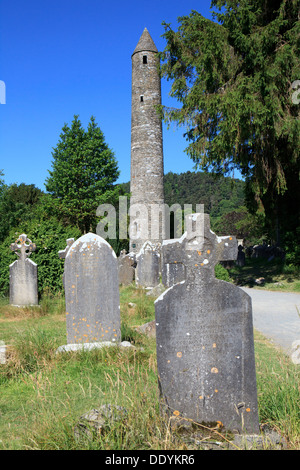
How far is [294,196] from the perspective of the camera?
52.5ft

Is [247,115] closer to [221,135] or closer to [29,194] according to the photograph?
[221,135]

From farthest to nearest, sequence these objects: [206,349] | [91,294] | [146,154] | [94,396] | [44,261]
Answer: [146,154] → [44,261] → [91,294] → [94,396] → [206,349]

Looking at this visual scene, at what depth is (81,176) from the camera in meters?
28.0

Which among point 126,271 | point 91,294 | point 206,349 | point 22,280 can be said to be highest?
point 91,294

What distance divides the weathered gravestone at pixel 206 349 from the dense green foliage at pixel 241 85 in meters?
10.5

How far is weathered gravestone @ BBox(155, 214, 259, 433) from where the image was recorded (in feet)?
9.37

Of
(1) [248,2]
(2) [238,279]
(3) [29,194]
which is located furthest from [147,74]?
(3) [29,194]

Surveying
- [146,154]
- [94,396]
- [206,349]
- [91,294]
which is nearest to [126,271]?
[91,294]

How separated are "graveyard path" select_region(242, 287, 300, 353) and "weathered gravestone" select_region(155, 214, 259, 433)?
1.83m

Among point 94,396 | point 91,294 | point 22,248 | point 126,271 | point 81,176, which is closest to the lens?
point 94,396

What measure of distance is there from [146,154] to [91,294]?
756 inches

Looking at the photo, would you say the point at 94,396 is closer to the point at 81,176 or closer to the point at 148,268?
the point at 148,268
